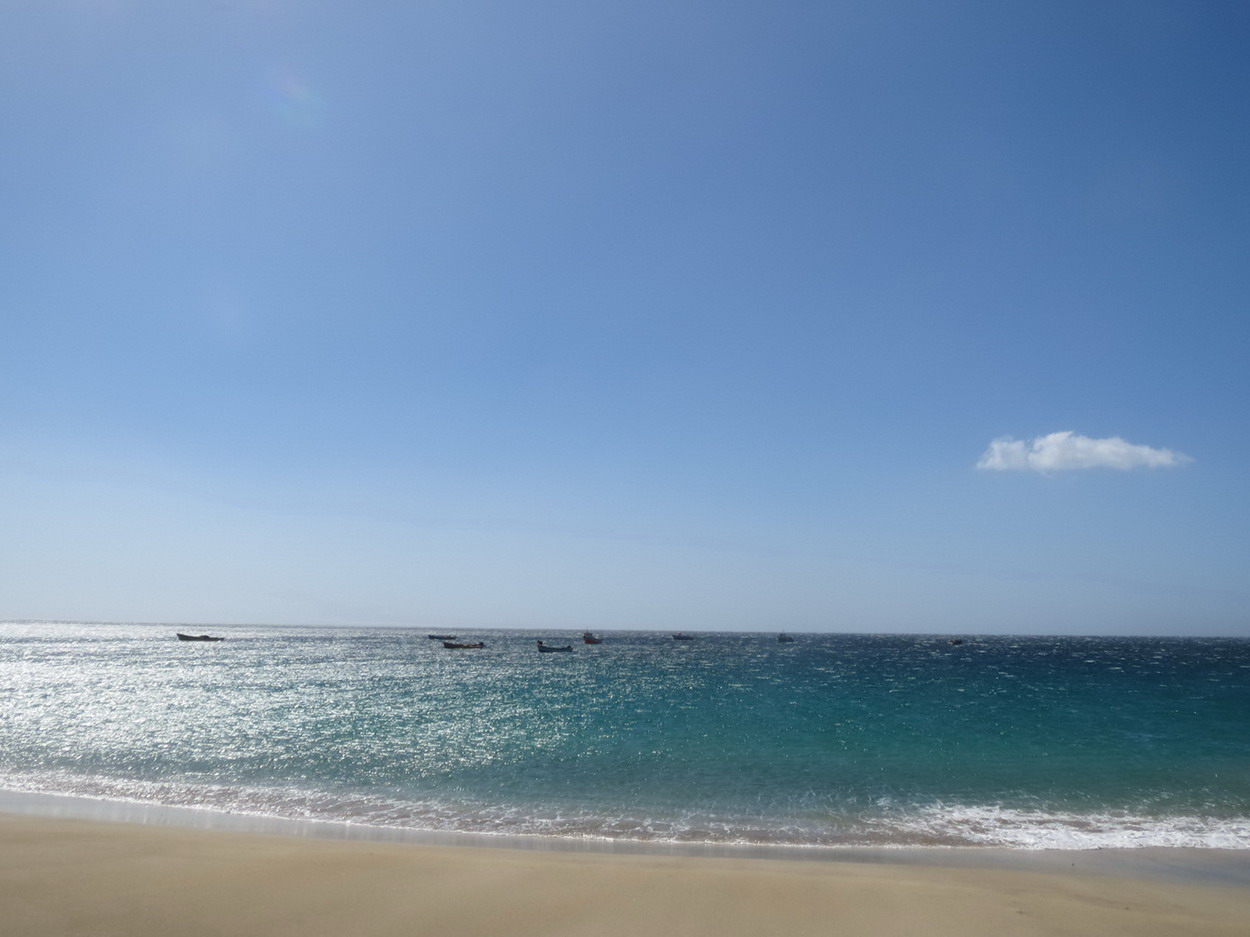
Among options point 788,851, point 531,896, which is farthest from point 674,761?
point 531,896

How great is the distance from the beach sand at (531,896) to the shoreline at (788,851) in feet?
1.59

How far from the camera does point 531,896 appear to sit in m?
9.47

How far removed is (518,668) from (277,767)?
175ft

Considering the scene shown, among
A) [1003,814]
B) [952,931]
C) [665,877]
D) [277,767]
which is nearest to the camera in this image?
[952,931]

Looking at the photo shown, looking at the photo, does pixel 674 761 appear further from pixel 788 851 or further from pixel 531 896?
pixel 531 896

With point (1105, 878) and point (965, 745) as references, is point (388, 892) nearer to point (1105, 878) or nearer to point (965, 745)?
point (1105, 878)

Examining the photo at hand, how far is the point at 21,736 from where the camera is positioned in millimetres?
25625

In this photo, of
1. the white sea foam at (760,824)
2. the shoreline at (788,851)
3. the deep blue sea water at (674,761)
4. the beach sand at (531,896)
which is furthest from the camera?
the deep blue sea water at (674,761)

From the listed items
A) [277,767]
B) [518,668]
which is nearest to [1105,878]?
[277,767]

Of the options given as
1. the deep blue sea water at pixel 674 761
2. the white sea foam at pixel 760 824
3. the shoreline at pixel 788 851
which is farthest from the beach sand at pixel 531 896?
the deep blue sea water at pixel 674 761

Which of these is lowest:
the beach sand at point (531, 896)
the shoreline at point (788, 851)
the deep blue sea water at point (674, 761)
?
the deep blue sea water at point (674, 761)

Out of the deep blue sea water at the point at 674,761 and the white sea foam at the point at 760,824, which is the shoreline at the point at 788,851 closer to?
the white sea foam at the point at 760,824

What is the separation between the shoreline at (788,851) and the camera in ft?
39.2

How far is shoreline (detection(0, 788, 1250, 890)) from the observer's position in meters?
11.9
